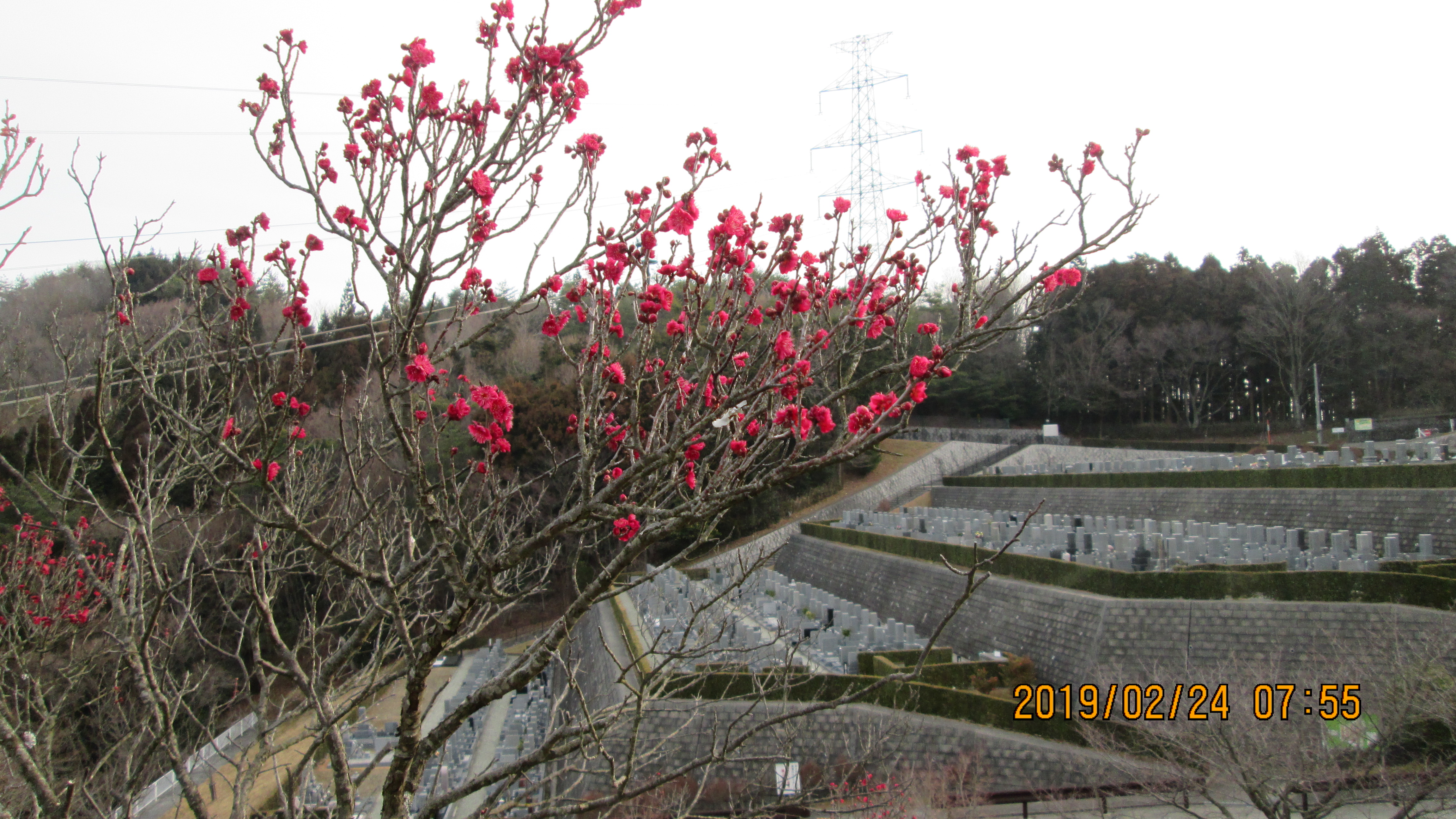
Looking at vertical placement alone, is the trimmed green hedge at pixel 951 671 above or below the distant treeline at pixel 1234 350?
below

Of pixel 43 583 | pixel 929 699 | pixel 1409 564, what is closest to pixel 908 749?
pixel 929 699

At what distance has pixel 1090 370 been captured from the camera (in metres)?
38.2

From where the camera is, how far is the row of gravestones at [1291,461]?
53.8 feet

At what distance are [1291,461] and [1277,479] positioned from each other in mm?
2833

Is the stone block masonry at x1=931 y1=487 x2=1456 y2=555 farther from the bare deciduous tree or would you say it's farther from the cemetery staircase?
the bare deciduous tree

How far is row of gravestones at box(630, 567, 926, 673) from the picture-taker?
12.0m

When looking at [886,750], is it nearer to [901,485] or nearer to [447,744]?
[447,744]

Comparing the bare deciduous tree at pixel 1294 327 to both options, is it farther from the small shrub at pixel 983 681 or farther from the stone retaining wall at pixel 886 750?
the stone retaining wall at pixel 886 750

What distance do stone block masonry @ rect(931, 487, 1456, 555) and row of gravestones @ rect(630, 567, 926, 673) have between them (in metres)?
7.24

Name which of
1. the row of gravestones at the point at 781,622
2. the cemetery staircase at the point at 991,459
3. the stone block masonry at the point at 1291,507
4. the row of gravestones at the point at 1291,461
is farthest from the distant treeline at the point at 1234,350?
the row of gravestones at the point at 781,622

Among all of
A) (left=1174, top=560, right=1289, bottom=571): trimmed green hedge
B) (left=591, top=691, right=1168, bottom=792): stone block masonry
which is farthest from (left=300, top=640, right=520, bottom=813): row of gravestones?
(left=1174, top=560, right=1289, bottom=571): trimmed green hedge

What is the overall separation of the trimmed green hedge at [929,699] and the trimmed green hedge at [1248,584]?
6.07ft

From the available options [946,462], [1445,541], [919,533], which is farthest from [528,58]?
[946,462]

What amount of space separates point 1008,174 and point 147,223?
3.89 meters
